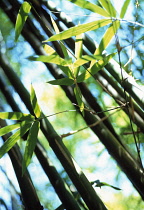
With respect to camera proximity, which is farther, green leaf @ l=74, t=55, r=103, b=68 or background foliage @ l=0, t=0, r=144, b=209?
background foliage @ l=0, t=0, r=144, b=209

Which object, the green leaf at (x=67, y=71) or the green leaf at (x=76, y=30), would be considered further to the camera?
the green leaf at (x=67, y=71)

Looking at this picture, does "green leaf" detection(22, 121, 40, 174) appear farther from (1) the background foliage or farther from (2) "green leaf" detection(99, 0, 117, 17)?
(2) "green leaf" detection(99, 0, 117, 17)

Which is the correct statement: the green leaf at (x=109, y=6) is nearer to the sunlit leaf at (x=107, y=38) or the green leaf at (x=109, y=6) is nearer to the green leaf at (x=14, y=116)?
the sunlit leaf at (x=107, y=38)

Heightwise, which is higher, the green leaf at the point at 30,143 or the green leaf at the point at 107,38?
the green leaf at the point at 107,38

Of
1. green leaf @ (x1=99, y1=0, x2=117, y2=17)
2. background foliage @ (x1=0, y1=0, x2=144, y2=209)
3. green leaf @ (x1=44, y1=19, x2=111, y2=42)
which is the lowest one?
background foliage @ (x1=0, y1=0, x2=144, y2=209)

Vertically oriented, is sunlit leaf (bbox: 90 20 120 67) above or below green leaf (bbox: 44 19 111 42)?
below

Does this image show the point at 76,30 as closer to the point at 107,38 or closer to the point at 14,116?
the point at 107,38

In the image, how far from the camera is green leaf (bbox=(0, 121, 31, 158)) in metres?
0.98

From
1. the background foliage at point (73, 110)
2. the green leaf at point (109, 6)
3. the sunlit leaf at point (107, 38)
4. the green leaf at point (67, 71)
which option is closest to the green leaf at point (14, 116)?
the background foliage at point (73, 110)

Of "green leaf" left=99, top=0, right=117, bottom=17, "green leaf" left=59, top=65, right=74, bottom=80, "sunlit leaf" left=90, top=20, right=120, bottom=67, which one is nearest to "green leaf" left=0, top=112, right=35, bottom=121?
"green leaf" left=59, top=65, right=74, bottom=80

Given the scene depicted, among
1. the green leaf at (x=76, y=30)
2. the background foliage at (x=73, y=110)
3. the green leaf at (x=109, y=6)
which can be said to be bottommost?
the background foliage at (x=73, y=110)

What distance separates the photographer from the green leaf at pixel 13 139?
98 cm

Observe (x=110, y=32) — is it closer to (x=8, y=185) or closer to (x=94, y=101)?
(x=94, y=101)

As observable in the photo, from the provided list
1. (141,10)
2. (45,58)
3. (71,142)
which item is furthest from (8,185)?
(141,10)
